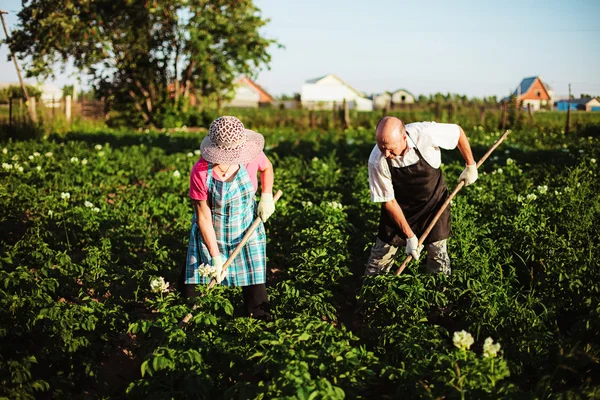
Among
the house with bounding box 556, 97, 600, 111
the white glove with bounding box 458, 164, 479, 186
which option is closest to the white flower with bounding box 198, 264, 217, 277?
the white glove with bounding box 458, 164, 479, 186

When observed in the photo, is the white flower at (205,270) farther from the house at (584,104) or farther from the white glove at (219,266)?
the house at (584,104)

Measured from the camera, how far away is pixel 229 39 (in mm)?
26000

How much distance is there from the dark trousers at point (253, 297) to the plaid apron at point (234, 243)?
5 centimetres

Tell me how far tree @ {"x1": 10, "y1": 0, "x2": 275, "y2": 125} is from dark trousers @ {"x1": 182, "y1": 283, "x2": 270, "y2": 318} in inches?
848

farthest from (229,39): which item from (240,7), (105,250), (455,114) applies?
(105,250)

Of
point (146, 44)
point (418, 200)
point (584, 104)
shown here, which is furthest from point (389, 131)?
point (146, 44)

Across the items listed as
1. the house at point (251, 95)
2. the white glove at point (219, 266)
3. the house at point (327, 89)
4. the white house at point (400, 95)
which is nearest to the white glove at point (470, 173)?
the white glove at point (219, 266)

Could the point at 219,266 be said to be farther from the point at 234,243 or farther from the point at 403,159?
the point at 403,159

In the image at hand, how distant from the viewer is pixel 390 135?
4.66 m

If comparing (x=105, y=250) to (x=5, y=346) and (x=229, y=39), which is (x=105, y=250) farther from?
(x=229, y=39)

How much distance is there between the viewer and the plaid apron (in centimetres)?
455

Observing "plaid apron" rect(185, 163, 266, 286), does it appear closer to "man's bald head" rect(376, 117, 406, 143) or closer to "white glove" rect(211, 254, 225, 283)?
"white glove" rect(211, 254, 225, 283)

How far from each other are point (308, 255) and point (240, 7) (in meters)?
22.4

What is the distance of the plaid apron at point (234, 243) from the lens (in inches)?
179
